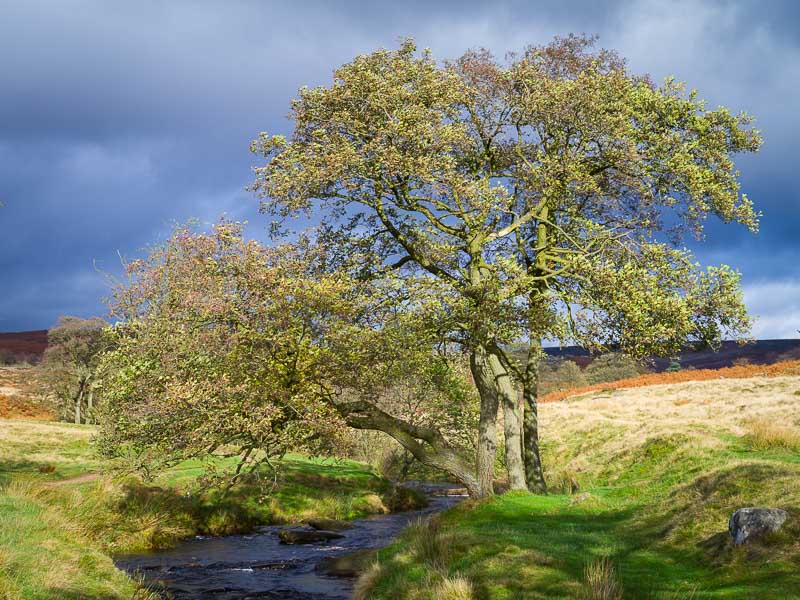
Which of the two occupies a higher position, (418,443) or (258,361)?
(258,361)

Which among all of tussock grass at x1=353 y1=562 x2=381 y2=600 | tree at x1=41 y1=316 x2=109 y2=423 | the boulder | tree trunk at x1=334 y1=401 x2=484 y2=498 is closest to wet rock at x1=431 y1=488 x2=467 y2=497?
tree trunk at x1=334 y1=401 x2=484 y2=498

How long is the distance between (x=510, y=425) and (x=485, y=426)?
2.39 meters

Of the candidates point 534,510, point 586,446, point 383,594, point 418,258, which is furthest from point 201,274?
point 586,446

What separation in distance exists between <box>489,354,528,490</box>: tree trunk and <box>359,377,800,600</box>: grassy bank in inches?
62.3

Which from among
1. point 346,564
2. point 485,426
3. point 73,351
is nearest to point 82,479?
point 346,564

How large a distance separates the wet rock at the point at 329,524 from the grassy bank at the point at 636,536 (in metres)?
10.4

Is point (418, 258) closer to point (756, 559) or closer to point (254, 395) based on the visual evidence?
point (254, 395)

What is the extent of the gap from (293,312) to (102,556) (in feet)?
30.4

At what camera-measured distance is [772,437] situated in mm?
29562

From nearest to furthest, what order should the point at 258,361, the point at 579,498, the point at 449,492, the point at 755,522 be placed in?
the point at 755,522
the point at 258,361
the point at 579,498
the point at 449,492

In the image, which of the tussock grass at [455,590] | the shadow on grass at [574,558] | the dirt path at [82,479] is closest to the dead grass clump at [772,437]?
the shadow on grass at [574,558]

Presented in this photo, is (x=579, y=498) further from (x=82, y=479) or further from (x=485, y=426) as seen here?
(x=82, y=479)

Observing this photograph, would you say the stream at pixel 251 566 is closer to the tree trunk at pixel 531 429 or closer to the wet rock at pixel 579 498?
the tree trunk at pixel 531 429

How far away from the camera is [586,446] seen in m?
44.6
